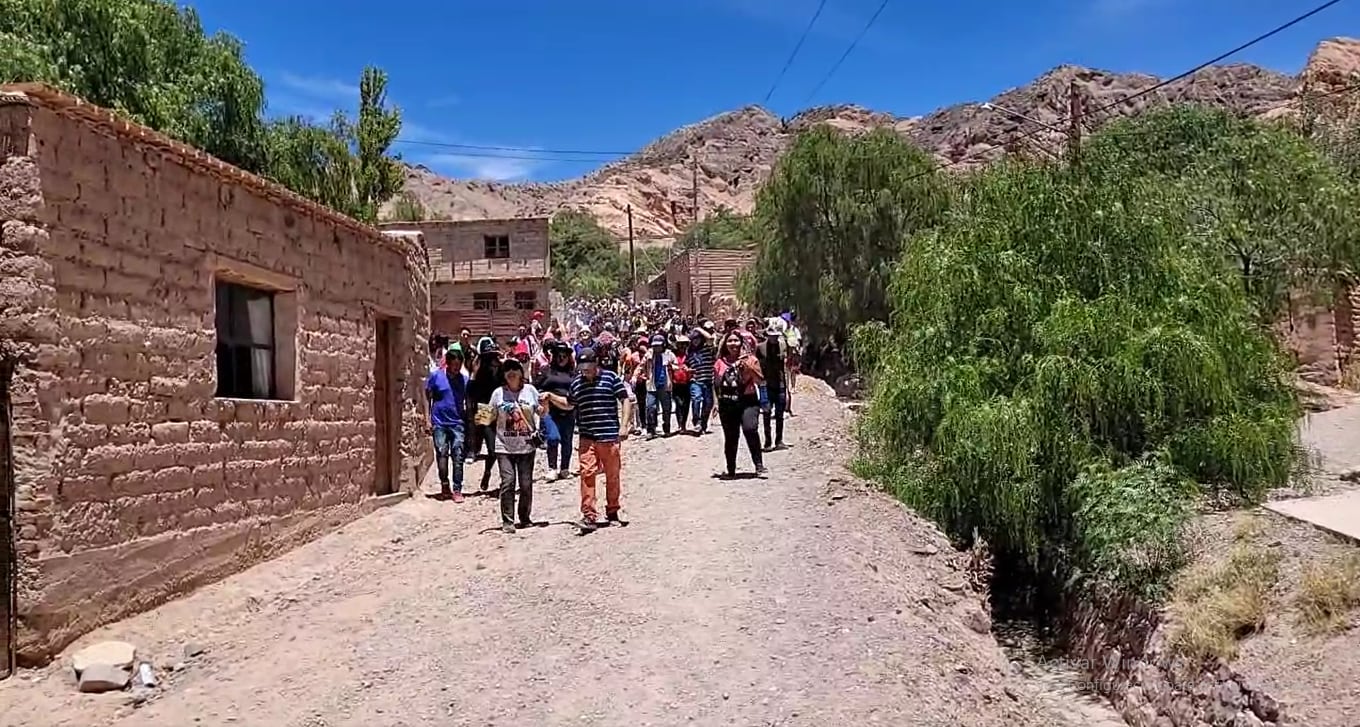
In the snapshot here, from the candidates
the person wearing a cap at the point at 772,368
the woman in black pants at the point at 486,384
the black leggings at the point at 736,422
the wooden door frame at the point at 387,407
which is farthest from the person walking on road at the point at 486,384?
the person wearing a cap at the point at 772,368

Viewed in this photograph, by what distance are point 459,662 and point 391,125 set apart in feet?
88.4

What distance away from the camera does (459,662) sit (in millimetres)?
7172

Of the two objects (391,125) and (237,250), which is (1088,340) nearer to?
(237,250)

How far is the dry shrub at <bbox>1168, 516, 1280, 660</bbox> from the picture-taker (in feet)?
28.0

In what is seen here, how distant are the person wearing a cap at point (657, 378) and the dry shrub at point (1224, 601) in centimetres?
769

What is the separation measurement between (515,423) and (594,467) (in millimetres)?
816

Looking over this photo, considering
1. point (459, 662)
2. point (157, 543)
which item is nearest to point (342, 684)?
point (459, 662)

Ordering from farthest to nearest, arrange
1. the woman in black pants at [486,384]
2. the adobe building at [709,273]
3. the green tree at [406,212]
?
the green tree at [406,212] < the adobe building at [709,273] < the woman in black pants at [486,384]

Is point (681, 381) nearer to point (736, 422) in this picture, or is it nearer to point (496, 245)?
point (736, 422)

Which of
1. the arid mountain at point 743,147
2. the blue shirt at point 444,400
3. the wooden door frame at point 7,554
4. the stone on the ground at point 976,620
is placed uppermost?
the arid mountain at point 743,147

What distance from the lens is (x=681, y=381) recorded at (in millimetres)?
15828

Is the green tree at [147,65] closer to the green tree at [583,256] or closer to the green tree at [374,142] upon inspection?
the green tree at [374,142]

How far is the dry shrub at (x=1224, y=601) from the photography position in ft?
28.0

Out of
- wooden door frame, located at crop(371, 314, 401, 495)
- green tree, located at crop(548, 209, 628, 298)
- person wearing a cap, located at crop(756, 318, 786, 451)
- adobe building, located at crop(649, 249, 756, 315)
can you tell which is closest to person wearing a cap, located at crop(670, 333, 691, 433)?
person wearing a cap, located at crop(756, 318, 786, 451)
